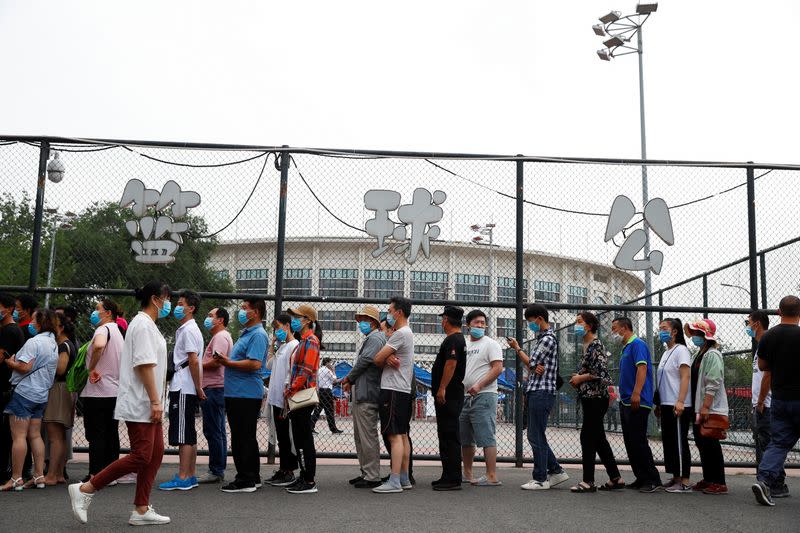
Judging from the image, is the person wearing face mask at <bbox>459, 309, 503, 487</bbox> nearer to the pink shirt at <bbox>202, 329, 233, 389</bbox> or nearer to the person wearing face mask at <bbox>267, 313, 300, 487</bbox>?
the person wearing face mask at <bbox>267, 313, 300, 487</bbox>

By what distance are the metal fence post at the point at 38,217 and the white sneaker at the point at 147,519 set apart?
4.04 metres

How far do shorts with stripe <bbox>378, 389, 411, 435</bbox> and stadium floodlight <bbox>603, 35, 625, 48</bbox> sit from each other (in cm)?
1583

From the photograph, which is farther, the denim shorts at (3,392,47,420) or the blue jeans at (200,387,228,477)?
the blue jeans at (200,387,228,477)

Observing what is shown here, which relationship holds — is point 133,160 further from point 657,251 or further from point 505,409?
point 505,409

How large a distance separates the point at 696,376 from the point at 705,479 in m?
1.01

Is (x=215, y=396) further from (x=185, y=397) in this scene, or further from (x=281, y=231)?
(x=281, y=231)

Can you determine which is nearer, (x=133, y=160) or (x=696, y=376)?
(x=696, y=376)

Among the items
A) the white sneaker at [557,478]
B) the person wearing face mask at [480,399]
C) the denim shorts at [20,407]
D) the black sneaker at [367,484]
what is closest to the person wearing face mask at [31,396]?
the denim shorts at [20,407]

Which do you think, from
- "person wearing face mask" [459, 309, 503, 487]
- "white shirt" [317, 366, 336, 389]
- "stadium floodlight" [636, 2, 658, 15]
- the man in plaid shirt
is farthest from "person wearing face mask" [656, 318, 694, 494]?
"stadium floodlight" [636, 2, 658, 15]

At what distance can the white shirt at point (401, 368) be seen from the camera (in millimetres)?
7535

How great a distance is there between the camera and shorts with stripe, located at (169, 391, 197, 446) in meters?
7.23

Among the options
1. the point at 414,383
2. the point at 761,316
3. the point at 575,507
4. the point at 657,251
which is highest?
the point at 657,251

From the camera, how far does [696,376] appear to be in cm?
792

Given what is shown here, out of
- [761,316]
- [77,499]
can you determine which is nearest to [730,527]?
[761,316]
